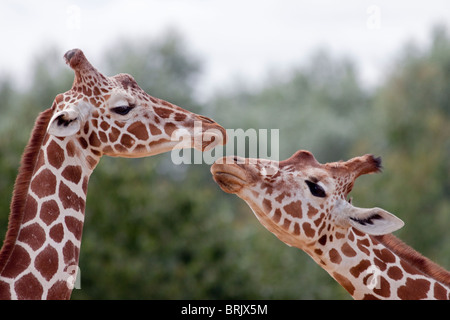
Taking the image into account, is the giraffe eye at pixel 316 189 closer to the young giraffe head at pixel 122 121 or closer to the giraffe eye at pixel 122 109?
the young giraffe head at pixel 122 121

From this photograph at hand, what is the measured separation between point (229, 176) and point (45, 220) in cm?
184

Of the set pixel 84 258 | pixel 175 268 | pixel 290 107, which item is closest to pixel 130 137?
pixel 84 258

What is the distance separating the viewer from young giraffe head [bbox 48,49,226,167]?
24.5 feet

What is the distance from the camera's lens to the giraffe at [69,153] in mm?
6879

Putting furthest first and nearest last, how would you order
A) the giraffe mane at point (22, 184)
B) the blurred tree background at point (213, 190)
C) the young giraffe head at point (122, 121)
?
the blurred tree background at point (213, 190), the young giraffe head at point (122, 121), the giraffe mane at point (22, 184)

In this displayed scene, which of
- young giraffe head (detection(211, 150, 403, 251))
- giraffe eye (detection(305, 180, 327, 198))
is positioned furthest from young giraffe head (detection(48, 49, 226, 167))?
giraffe eye (detection(305, 180, 327, 198))

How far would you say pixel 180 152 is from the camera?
8.14 m

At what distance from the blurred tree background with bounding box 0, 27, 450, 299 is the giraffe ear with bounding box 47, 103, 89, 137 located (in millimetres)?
14245

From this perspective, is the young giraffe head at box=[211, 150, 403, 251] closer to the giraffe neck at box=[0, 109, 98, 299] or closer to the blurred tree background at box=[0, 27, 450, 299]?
the giraffe neck at box=[0, 109, 98, 299]

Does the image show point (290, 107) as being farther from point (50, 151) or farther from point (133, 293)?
point (50, 151)

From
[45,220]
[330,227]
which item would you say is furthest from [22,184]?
[330,227]

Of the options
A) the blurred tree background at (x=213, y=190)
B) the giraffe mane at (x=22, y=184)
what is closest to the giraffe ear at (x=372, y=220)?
the giraffe mane at (x=22, y=184)

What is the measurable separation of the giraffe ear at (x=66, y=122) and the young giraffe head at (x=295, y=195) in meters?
1.44
